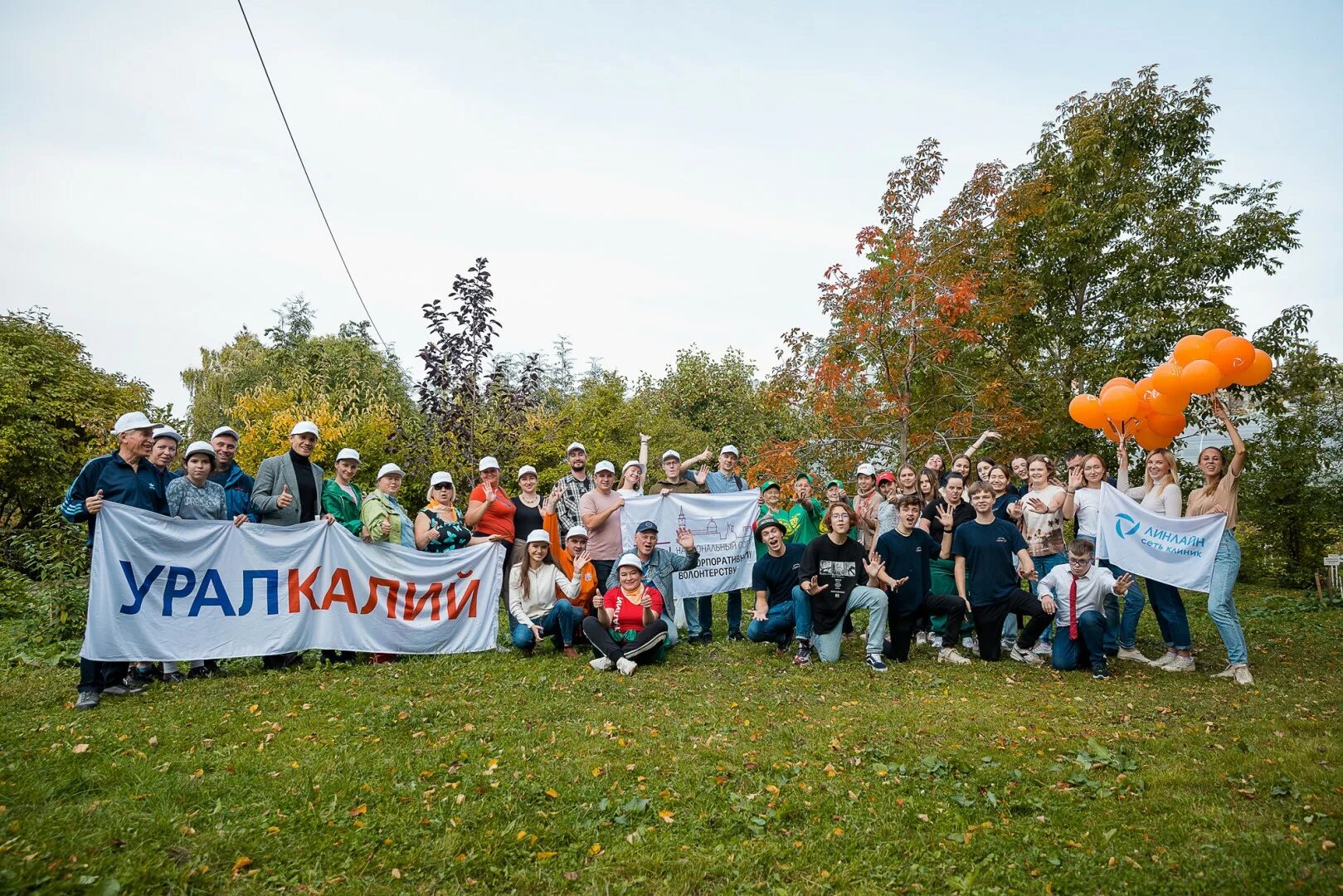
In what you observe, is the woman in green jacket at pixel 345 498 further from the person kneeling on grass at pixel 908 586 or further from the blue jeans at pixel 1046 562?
the blue jeans at pixel 1046 562

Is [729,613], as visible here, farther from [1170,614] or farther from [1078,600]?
[1170,614]

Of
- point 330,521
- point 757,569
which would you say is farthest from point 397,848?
point 757,569

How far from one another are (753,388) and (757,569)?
2386 centimetres

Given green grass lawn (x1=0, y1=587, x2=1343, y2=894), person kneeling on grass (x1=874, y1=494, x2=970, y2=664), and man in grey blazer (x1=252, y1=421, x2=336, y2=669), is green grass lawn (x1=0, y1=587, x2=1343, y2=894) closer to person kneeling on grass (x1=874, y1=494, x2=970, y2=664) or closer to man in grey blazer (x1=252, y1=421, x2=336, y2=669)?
person kneeling on grass (x1=874, y1=494, x2=970, y2=664)

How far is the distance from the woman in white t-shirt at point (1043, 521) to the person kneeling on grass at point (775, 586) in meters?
2.58

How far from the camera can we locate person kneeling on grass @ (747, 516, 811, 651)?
28.3ft

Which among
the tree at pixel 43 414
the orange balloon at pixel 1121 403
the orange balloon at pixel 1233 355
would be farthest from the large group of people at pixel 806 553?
the tree at pixel 43 414

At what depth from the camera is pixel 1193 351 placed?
27.1 feet

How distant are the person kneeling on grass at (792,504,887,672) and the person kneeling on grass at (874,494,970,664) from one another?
0.75ft

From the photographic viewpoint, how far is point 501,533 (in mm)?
8938

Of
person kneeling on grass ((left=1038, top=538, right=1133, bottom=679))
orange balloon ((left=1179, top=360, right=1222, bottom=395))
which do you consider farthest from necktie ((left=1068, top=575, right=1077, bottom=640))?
orange balloon ((left=1179, top=360, right=1222, bottom=395))

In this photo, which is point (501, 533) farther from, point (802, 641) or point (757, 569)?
point (802, 641)

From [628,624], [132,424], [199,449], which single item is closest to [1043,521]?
[628,624]

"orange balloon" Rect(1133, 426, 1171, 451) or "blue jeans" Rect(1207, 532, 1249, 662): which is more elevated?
"orange balloon" Rect(1133, 426, 1171, 451)
